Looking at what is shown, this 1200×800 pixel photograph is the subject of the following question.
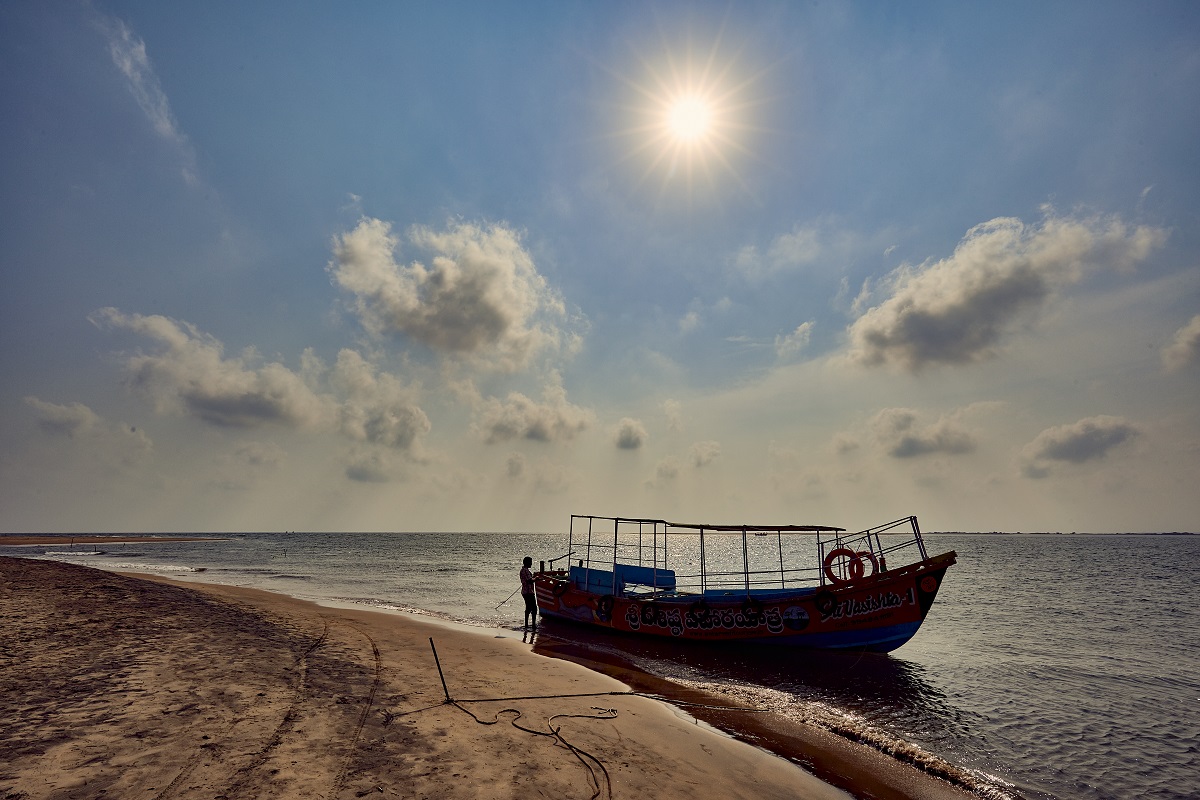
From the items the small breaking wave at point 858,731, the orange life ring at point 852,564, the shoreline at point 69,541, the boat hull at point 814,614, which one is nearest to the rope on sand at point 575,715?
the small breaking wave at point 858,731

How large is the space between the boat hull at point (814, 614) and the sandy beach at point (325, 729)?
6518mm

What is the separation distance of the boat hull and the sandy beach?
652 cm

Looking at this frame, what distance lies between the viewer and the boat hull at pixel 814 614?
16.8 m

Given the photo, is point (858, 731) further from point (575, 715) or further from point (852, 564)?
point (852, 564)

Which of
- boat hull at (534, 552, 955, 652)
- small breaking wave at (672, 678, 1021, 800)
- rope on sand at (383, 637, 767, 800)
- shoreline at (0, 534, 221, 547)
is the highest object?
shoreline at (0, 534, 221, 547)

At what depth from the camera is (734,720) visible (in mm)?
10977

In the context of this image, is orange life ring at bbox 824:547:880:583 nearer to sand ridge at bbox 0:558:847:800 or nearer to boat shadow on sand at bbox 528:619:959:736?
boat shadow on sand at bbox 528:619:959:736

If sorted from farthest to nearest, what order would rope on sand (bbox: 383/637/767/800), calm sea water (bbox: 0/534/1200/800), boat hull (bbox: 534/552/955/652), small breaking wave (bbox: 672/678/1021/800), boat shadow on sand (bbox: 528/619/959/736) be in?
boat hull (bbox: 534/552/955/652) → boat shadow on sand (bbox: 528/619/959/736) → calm sea water (bbox: 0/534/1200/800) → small breaking wave (bbox: 672/678/1021/800) → rope on sand (bbox: 383/637/767/800)

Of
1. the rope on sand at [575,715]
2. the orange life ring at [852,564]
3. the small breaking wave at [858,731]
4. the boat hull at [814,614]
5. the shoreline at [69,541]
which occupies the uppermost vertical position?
the shoreline at [69,541]

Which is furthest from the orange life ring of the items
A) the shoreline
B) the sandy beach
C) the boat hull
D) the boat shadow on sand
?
the shoreline

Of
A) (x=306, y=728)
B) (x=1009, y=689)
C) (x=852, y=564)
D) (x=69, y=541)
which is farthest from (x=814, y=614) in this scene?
(x=69, y=541)

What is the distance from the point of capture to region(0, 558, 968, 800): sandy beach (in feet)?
19.4

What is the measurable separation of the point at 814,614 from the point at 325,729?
15.3 meters

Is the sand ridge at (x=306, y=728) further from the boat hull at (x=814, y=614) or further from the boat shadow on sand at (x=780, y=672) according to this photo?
the boat hull at (x=814, y=614)
